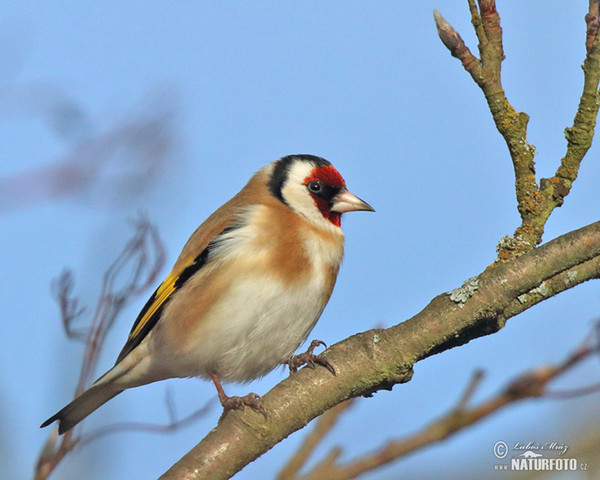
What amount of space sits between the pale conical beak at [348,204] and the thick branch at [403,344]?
1912 millimetres

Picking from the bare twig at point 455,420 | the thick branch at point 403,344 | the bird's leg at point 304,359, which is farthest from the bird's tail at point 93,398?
the bare twig at point 455,420

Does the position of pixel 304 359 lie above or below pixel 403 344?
above

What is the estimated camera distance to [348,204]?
5.26m

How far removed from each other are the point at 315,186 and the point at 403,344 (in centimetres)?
222

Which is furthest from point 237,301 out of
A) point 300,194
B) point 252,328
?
point 300,194

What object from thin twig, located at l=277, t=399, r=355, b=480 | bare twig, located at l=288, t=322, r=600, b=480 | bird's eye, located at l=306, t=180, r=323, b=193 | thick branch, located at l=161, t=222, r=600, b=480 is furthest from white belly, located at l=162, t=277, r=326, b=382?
bare twig, located at l=288, t=322, r=600, b=480

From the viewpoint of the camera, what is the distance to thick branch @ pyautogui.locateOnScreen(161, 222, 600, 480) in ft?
10.2

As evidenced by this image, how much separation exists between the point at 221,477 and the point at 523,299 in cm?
139

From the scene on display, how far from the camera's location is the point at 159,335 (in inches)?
187

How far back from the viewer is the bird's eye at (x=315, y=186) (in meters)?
→ 5.33

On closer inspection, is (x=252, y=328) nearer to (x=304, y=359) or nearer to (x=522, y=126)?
(x=304, y=359)

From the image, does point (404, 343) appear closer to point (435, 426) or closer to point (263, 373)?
point (435, 426)

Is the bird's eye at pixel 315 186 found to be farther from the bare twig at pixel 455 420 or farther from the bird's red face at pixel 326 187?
the bare twig at pixel 455 420

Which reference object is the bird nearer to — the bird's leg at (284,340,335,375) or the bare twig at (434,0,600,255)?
the bird's leg at (284,340,335,375)
